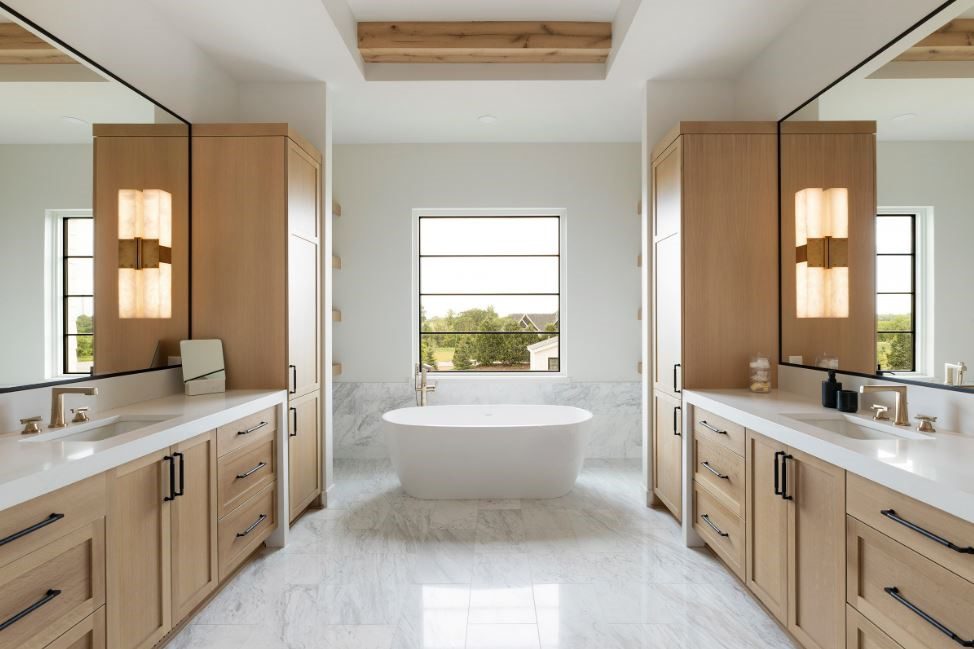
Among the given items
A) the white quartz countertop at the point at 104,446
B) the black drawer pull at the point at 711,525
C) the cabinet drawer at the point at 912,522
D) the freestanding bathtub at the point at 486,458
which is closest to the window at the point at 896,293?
the cabinet drawer at the point at 912,522

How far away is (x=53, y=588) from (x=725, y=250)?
303 cm

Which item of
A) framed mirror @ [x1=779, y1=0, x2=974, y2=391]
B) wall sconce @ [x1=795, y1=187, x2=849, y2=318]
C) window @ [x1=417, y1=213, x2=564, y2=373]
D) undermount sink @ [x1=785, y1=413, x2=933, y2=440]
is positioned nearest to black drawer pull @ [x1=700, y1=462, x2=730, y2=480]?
undermount sink @ [x1=785, y1=413, x2=933, y2=440]

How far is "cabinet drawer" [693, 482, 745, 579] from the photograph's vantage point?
231 centimetres

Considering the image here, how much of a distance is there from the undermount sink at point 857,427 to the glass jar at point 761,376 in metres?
0.63

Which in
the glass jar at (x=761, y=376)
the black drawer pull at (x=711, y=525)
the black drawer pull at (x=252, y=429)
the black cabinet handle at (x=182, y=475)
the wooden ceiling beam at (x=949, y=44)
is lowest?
the black drawer pull at (x=711, y=525)

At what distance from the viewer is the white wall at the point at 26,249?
5.98 feet

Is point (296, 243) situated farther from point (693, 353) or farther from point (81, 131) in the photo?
point (693, 353)

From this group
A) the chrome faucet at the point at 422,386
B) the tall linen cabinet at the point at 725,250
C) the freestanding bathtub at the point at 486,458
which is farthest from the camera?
the chrome faucet at the point at 422,386

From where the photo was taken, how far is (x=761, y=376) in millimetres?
2787

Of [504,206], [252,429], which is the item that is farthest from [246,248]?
[504,206]

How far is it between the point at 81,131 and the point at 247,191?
84 centimetres

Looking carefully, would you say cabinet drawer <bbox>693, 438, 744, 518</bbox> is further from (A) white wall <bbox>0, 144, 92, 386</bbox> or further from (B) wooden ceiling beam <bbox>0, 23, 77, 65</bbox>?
(B) wooden ceiling beam <bbox>0, 23, 77, 65</bbox>

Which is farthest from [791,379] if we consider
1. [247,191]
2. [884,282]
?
[247,191]

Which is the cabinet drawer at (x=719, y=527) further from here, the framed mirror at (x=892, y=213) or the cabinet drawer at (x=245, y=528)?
the cabinet drawer at (x=245, y=528)
